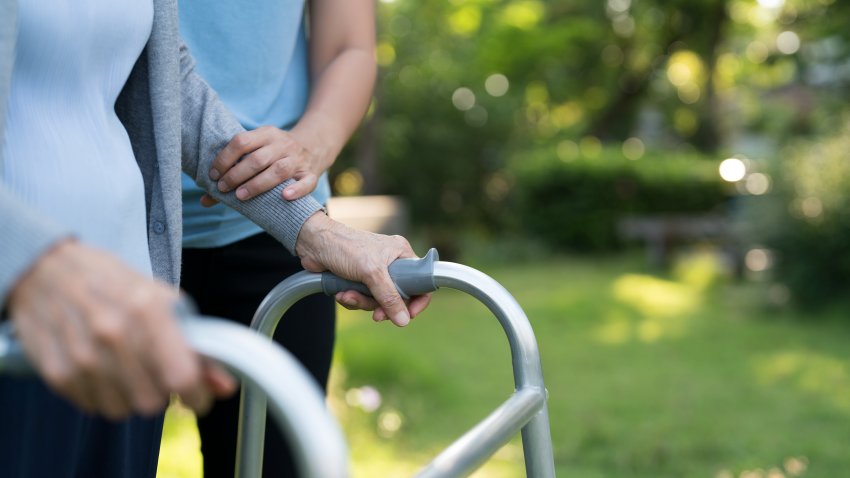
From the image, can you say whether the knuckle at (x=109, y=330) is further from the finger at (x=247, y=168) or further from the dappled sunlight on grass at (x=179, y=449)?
the dappled sunlight on grass at (x=179, y=449)

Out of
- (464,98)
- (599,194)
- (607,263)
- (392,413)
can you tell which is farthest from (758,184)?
(464,98)

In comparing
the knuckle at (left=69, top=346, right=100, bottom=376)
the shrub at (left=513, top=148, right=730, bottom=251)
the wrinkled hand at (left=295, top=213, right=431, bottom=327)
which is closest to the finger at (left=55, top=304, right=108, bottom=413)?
the knuckle at (left=69, top=346, right=100, bottom=376)

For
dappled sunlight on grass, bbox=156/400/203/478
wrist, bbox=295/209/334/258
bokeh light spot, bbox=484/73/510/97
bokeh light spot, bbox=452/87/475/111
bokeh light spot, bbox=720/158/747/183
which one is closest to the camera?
wrist, bbox=295/209/334/258

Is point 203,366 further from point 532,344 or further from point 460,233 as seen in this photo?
point 460,233

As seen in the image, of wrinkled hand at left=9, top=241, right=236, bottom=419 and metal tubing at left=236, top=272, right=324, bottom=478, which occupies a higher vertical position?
wrinkled hand at left=9, top=241, right=236, bottom=419

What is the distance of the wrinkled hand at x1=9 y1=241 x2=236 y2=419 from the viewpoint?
662 millimetres

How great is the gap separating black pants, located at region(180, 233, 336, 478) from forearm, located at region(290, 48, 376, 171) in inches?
7.7

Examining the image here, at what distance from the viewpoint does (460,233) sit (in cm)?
1539

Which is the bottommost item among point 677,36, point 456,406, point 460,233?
point 460,233

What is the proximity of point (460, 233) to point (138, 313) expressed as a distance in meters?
14.7

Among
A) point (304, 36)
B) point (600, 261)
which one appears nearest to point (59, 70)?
point (304, 36)

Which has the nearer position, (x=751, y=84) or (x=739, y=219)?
(x=739, y=219)

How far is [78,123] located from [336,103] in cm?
63

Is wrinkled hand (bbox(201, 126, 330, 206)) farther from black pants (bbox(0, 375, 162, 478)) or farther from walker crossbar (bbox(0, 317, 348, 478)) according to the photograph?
walker crossbar (bbox(0, 317, 348, 478))
